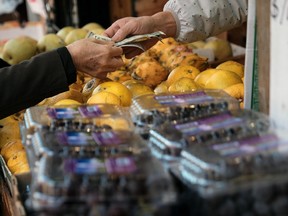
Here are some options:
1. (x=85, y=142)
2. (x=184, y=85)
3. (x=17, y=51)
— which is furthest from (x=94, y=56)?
(x=17, y=51)

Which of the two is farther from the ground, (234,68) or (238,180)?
(238,180)

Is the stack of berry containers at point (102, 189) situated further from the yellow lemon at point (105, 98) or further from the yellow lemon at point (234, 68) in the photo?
the yellow lemon at point (234, 68)

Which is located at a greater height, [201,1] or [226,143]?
[201,1]

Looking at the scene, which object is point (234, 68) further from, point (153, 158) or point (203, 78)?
point (153, 158)

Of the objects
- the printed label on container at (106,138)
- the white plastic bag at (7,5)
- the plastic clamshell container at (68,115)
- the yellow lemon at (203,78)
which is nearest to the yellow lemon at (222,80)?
the yellow lemon at (203,78)

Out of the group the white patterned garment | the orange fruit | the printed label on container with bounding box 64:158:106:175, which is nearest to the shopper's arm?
the orange fruit

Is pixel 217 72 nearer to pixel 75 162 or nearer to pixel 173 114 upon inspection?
pixel 173 114

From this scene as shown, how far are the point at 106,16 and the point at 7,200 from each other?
12.0 ft

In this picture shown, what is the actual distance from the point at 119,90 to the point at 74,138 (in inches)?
35.0

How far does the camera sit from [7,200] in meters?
1.96

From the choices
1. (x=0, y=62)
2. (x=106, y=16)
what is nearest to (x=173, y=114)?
(x=0, y=62)

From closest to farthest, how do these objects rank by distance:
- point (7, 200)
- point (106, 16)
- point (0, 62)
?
point (7, 200), point (0, 62), point (106, 16)

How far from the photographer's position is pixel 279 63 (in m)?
1.42

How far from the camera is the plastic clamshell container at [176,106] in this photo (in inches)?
58.7
